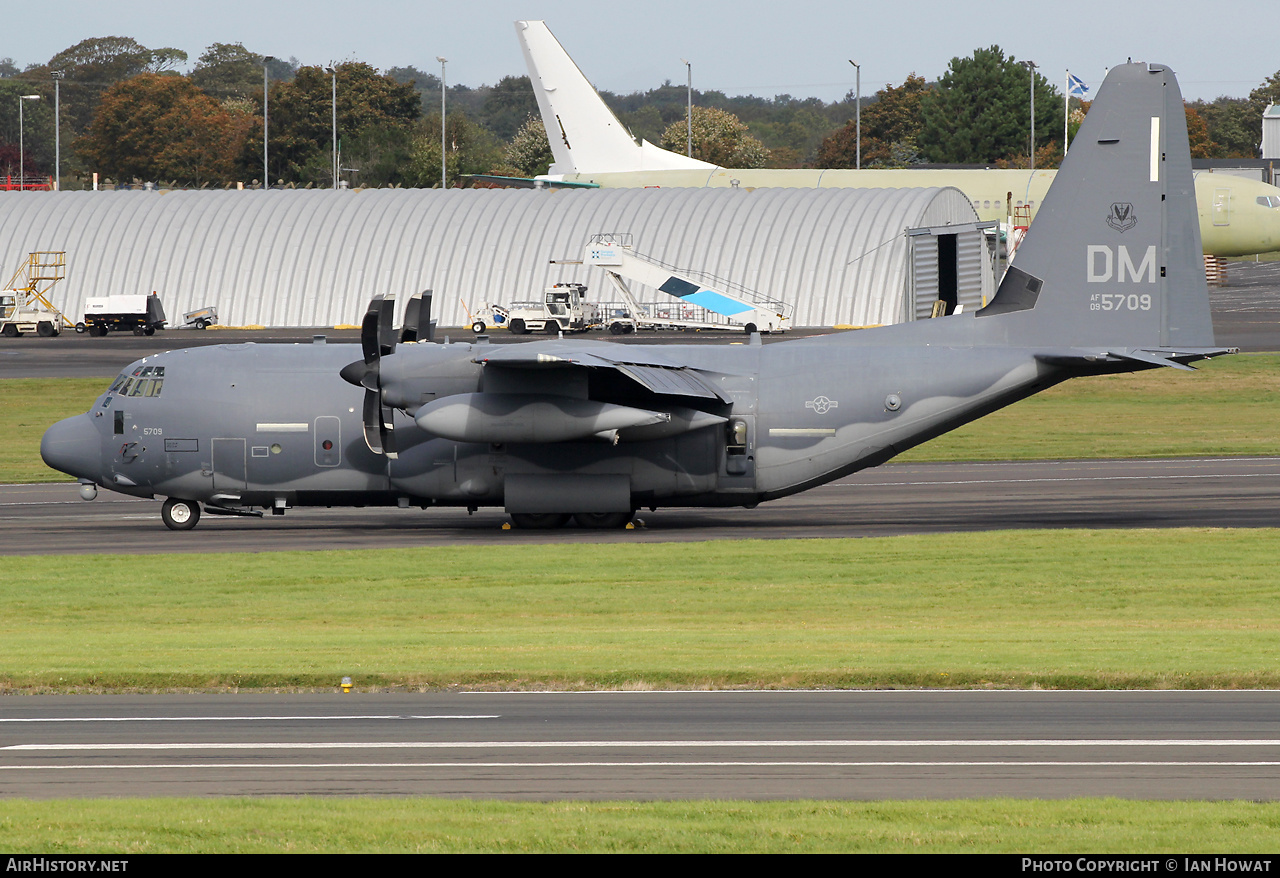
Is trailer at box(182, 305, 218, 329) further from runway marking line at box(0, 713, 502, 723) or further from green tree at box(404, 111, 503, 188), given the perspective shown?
runway marking line at box(0, 713, 502, 723)

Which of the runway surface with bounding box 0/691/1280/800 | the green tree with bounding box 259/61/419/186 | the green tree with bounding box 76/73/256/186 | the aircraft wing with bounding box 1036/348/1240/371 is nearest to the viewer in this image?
the runway surface with bounding box 0/691/1280/800

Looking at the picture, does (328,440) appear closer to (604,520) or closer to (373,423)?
(373,423)

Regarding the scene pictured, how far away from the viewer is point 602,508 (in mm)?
29047

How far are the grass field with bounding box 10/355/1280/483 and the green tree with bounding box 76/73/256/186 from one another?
112 metres

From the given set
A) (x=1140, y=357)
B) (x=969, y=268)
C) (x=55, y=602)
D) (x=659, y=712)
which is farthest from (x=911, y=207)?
(x=659, y=712)

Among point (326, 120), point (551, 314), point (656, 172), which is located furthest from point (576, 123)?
point (326, 120)

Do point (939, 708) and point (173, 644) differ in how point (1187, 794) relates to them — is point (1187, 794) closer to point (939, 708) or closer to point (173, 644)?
point (939, 708)

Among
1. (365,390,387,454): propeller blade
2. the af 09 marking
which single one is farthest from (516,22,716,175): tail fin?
(365,390,387,454): propeller blade

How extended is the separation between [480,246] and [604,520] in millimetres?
50129

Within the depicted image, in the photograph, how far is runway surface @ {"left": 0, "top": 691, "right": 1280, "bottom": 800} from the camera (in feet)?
36.2

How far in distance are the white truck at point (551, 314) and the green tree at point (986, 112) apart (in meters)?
87.4

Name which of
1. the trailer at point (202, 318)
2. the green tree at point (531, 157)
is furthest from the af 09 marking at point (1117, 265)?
the green tree at point (531, 157)

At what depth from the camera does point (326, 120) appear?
151875 mm

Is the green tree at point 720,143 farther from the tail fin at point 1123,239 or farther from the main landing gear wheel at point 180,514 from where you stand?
the main landing gear wheel at point 180,514
